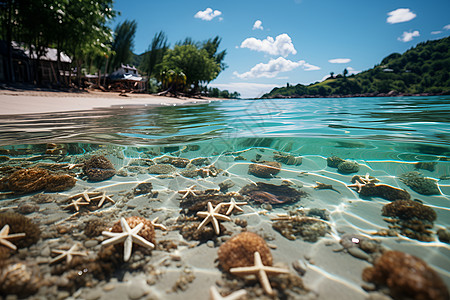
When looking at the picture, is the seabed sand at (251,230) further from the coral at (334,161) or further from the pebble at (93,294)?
the coral at (334,161)

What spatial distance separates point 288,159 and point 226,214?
11.4ft

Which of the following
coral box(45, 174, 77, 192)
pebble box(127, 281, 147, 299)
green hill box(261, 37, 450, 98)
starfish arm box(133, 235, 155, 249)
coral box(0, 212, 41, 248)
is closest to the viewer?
pebble box(127, 281, 147, 299)

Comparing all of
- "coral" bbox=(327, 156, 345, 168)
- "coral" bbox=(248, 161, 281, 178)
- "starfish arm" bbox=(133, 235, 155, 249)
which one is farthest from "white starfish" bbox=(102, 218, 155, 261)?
"coral" bbox=(327, 156, 345, 168)

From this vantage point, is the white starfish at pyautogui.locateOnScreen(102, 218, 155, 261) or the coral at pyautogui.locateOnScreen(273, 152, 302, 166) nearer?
the white starfish at pyautogui.locateOnScreen(102, 218, 155, 261)

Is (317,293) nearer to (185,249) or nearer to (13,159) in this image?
(185,249)

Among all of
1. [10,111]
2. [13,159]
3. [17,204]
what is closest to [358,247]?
[17,204]

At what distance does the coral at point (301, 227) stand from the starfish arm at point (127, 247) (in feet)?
5.98

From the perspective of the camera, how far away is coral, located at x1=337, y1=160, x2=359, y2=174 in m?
4.95

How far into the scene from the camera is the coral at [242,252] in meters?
1.94

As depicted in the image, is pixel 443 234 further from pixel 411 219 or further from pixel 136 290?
pixel 136 290

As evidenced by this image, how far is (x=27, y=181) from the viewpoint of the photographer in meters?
3.78

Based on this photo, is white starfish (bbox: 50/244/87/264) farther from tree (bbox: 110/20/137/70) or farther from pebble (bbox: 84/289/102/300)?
tree (bbox: 110/20/137/70)

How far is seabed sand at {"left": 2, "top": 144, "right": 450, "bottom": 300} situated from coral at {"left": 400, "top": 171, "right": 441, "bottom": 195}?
0.15 m

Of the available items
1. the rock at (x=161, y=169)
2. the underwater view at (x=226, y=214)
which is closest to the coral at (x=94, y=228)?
the underwater view at (x=226, y=214)
